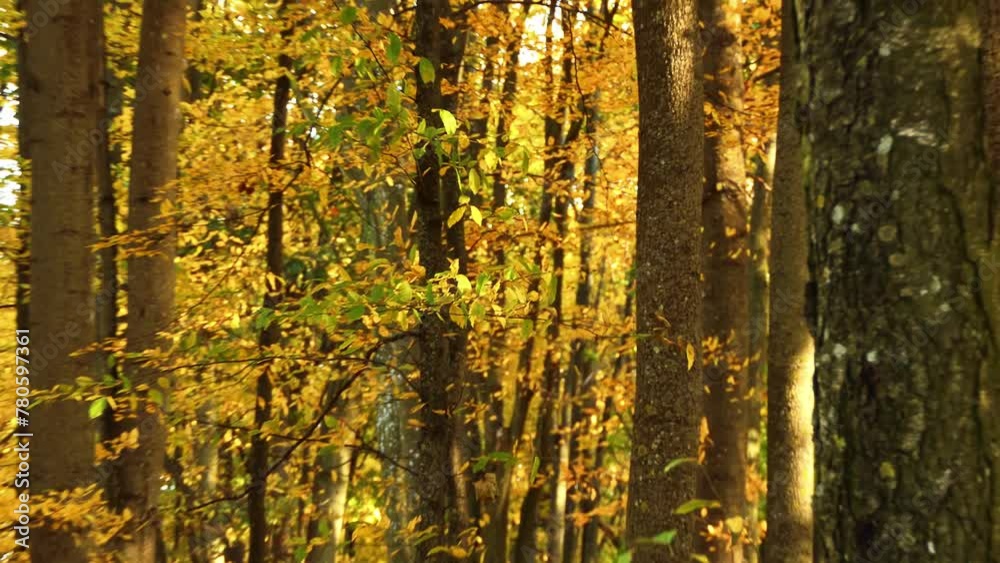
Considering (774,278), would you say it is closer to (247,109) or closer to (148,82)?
(148,82)

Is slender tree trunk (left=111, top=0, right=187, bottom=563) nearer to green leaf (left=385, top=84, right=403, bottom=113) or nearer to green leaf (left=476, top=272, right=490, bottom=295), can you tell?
green leaf (left=385, top=84, right=403, bottom=113)

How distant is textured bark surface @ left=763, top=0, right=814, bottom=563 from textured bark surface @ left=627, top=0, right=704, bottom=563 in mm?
2124

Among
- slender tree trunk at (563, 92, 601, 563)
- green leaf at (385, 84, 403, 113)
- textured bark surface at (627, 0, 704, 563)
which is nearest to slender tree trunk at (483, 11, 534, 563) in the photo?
slender tree trunk at (563, 92, 601, 563)

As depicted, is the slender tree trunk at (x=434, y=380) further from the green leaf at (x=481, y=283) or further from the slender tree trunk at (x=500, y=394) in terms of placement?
the slender tree trunk at (x=500, y=394)

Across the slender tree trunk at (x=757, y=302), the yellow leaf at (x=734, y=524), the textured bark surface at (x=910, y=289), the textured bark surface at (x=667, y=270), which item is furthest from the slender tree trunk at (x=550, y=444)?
the textured bark surface at (x=910, y=289)

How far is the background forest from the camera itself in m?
1.65

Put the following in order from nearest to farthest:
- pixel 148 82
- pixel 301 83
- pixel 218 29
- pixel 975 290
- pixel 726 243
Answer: pixel 975 290, pixel 148 82, pixel 726 243, pixel 218 29, pixel 301 83

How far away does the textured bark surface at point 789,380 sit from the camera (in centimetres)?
584

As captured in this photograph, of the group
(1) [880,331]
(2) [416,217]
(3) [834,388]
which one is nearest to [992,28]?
(1) [880,331]

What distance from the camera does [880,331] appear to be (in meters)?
1.68

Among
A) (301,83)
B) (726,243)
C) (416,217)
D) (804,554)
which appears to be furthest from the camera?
(301,83)

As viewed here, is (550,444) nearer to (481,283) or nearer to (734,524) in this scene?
(734,524)

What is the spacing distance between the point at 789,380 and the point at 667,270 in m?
2.46

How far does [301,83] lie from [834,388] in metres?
8.30
